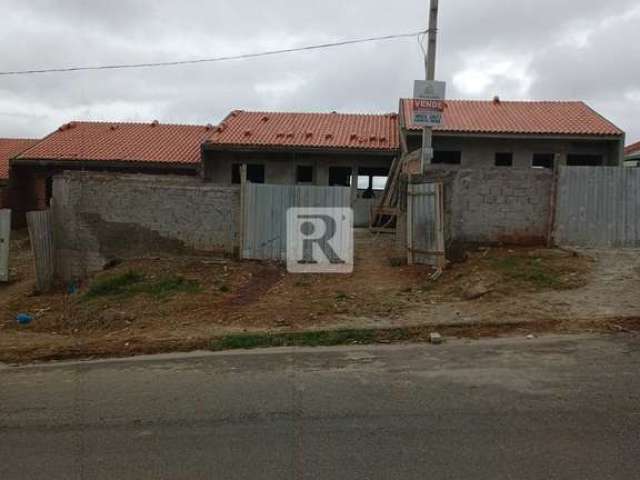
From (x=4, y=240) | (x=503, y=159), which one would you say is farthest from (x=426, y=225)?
(x=503, y=159)

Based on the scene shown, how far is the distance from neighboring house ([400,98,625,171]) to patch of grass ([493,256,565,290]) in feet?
26.7

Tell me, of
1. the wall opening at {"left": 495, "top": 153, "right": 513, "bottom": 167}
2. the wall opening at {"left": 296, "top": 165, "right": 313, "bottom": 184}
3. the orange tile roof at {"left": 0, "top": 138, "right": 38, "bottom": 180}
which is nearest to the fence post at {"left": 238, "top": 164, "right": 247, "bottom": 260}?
the wall opening at {"left": 296, "top": 165, "right": 313, "bottom": 184}

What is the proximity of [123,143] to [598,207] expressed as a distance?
662 inches

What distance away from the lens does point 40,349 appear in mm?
6512

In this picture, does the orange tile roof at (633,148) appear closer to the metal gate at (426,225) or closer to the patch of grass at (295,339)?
the metal gate at (426,225)

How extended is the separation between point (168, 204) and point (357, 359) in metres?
6.48

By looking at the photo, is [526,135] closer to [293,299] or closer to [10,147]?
[293,299]

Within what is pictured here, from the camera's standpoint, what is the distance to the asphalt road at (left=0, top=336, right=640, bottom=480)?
10.8ft

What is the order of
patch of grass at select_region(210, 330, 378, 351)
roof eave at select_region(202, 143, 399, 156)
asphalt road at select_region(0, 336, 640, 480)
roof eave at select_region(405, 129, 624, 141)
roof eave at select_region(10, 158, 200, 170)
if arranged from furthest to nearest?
roof eave at select_region(10, 158, 200, 170), roof eave at select_region(202, 143, 399, 156), roof eave at select_region(405, 129, 624, 141), patch of grass at select_region(210, 330, 378, 351), asphalt road at select_region(0, 336, 640, 480)

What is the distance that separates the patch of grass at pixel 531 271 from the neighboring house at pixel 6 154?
17.5m

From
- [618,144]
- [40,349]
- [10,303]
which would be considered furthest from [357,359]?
[618,144]

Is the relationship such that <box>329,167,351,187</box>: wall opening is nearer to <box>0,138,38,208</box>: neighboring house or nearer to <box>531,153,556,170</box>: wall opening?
<box>531,153,556,170</box>: wall opening

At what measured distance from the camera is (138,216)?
35.5 ft

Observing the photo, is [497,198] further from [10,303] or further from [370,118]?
[370,118]
